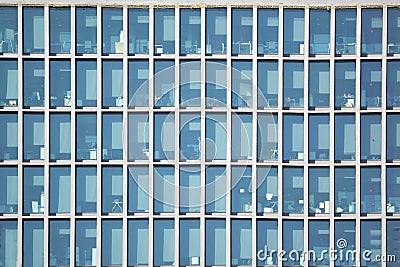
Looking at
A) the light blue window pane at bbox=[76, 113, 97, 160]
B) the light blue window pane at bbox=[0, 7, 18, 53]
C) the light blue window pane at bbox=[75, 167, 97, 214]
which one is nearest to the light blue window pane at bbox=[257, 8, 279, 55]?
the light blue window pane at bbox=[76, 113, 97, 160]

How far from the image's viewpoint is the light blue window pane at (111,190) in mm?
6723

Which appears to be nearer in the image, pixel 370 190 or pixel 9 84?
pixel 9 84

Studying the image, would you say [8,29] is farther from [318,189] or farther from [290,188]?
[318,189]

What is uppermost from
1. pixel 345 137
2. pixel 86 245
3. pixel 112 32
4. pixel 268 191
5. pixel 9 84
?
pixel 112 32

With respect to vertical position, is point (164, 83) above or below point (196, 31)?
below

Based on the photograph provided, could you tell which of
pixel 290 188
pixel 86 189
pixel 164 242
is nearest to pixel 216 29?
pixel 290 188

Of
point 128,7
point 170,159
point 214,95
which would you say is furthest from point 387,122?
point 128,7

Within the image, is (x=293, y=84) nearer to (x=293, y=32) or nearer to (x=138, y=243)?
(x=293, y=32)

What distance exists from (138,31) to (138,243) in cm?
203

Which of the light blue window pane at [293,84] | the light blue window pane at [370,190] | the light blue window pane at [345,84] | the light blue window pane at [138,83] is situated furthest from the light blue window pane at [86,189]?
the light blue window pane at [370,190]

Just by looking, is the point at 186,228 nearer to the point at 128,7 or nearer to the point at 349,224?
the point at 349,224

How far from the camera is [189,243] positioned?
674 cm

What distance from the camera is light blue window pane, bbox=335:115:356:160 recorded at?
6.77m

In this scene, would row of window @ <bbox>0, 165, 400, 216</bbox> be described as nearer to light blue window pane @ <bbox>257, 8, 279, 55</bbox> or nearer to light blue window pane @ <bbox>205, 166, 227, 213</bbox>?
light blue window pane @ <bbox>205, 166, 227, 213</bbox>
